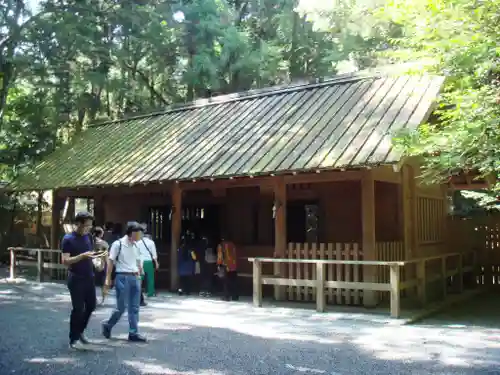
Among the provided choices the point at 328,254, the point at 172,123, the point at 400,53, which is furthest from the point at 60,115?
the point at 400,53

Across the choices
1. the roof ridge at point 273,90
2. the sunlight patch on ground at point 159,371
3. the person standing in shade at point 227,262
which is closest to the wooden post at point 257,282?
the person standing in shade at point 227,262

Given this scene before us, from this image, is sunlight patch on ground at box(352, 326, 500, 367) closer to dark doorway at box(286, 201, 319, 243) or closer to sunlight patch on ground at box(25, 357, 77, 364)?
sunlight patch on ground at box(25, 357, 77, 364)

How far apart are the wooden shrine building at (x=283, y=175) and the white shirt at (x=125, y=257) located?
415 centimetres

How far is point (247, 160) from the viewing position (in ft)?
40.3

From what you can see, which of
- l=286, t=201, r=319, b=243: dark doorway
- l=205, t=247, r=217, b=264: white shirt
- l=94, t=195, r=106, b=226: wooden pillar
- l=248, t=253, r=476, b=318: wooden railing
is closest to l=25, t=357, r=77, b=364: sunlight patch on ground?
l=248, t=253, r=476, b=318: wooden railing

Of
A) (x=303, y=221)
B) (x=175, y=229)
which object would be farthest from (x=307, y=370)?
(x=303, y=221)

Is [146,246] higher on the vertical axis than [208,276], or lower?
higher

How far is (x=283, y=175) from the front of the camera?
1154 cm

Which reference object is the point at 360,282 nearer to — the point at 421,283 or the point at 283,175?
the point at 421,283

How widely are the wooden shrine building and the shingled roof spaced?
0.14 ft

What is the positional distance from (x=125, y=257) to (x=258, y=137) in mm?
6366

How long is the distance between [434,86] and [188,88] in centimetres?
1692

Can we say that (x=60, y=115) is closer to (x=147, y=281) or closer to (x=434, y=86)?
(x=147, y=281)

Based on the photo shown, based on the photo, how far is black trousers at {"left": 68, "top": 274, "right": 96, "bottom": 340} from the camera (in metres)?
7.14
